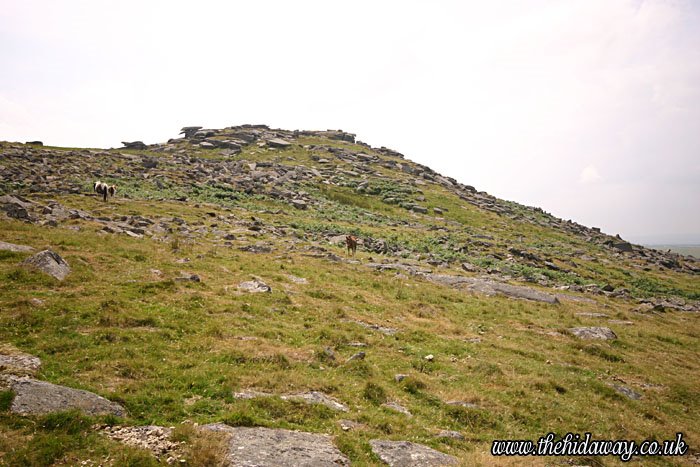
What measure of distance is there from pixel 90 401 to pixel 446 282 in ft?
102

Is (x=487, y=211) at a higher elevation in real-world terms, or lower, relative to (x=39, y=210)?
higher

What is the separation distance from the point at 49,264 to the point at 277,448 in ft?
57.8

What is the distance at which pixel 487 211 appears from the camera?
101 metres

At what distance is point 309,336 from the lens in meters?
19.4

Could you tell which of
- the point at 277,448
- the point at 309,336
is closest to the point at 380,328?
the point at 309,336

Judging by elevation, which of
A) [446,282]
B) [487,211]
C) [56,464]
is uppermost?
[487,211]

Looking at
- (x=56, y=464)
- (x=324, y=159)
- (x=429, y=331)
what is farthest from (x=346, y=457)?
(x=324, y=159)

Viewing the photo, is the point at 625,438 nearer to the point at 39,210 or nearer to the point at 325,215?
the point at 39,210

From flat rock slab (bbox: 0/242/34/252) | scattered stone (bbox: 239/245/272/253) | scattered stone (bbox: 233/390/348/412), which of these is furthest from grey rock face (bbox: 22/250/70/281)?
scattered stone (bbox: 239/245/272/253)

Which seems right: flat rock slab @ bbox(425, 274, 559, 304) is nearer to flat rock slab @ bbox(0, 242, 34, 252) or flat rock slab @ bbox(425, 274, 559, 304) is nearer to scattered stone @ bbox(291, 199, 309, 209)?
flat rock slab @ bbox(0, 242, 34, 252)

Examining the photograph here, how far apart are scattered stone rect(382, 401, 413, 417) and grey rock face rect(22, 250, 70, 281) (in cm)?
1731

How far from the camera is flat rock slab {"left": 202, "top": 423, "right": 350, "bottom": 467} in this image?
9.53m

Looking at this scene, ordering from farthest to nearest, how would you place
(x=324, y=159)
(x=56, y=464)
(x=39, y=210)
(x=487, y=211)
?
(x=324, y=159)
(x=487, y=211)
(x=39, y=210)
(x=56, y=464)

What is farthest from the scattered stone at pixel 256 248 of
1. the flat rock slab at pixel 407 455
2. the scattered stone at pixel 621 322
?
the scattered stone at pixel 621 322
